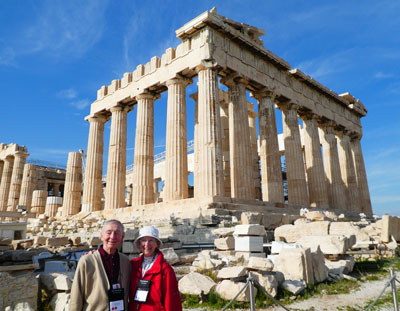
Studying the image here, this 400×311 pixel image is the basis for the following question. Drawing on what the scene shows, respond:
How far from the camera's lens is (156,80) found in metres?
21.3

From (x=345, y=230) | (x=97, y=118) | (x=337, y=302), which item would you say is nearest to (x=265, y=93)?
(x=345, y=230)

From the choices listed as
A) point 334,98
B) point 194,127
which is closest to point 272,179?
point 194,127

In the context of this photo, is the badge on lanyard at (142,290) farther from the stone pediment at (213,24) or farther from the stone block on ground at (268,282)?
the stone pediment at (213,24)

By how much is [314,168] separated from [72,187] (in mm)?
18835

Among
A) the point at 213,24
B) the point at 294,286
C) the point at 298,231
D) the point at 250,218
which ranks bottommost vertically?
the point at 294,286

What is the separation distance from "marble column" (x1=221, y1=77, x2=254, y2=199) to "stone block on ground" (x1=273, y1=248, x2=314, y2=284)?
11.4 m

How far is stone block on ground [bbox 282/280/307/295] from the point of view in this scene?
21.0ft

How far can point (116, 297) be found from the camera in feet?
10.0

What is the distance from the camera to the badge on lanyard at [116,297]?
304cm

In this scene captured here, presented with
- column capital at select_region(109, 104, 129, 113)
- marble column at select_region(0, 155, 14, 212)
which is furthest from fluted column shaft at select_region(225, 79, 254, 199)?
marble column at select_region(0, 155, 14, 212)

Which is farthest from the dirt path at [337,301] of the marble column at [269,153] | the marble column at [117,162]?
the marble column at [117,162]

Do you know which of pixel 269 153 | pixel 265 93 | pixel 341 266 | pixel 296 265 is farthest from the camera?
pixel 265 93

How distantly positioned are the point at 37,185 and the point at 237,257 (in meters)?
35.7

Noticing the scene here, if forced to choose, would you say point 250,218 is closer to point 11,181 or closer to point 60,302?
point 60,302
